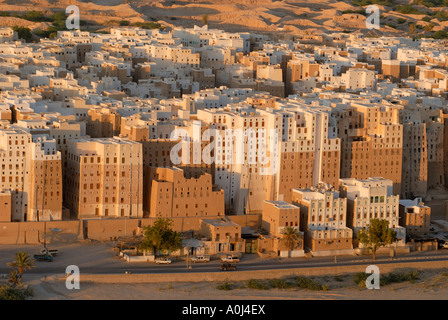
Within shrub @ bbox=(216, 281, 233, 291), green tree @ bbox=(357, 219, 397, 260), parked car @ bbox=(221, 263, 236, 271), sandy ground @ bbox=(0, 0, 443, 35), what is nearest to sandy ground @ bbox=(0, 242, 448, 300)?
shrub @ bbox=(216, 281, 233, 291)

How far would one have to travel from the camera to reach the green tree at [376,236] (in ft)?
179

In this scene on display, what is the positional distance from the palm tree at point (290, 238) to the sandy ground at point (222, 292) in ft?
8.30

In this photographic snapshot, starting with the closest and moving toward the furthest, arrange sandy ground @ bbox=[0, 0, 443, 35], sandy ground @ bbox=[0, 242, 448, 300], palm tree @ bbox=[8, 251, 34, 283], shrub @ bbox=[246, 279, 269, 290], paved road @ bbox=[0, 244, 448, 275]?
sandy ground @ bbox=[0, 242, 448, 300] → palm tree @ bbox=[8, 251, 34, 283] → shrub @ bbox=[246, 279, 269, 290] → paved road @ bbox=[0, 244, 448, 275] → sandy ground @ bbox=[0, 0, 443, 35]

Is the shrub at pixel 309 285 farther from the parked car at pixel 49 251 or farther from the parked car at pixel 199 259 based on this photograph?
the parked car at pixel 49 251

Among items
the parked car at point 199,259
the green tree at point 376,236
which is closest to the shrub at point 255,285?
the parked car at point 199,259

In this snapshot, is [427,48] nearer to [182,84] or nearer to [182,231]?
[182,84]

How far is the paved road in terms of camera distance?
166 feet

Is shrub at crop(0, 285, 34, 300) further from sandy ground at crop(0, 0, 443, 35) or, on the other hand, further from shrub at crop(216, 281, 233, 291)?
sandy ground at crop(0, 0, 443, 35)

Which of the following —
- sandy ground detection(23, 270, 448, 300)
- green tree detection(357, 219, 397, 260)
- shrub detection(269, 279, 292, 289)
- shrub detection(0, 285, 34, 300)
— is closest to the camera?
shrub detection(0, 285, 34, 300)

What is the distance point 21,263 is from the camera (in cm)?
4881

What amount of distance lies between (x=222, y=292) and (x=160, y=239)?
13.3ft

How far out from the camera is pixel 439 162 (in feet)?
214

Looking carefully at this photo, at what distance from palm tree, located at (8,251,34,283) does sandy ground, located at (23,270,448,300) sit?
576mm

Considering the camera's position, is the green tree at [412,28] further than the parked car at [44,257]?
Yes
